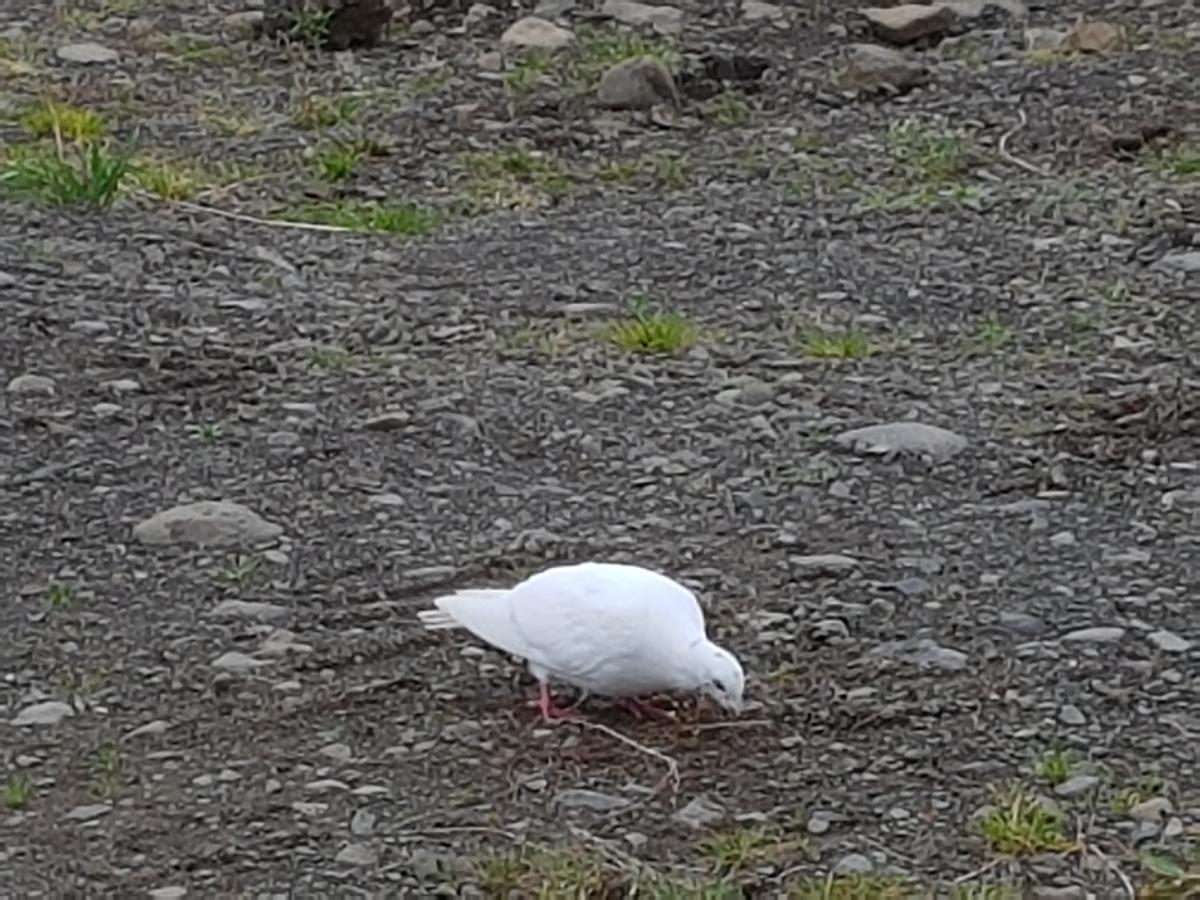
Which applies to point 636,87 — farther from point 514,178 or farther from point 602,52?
point 514,178

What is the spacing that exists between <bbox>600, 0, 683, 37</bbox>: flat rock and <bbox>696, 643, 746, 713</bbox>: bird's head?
4.83 metres

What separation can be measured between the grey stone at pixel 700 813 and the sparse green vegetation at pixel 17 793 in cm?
88

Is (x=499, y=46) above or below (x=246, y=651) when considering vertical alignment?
below

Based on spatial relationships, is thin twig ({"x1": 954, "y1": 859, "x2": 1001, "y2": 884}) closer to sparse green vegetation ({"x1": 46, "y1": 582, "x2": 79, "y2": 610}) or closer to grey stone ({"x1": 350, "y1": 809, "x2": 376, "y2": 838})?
grey stone ({"x1": 350, "y1": 809, "x2": 376, "y2": 838})

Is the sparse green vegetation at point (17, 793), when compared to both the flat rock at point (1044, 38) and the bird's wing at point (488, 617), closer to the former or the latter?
the bird's wing at point (488, 617)

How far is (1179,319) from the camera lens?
18.5ft

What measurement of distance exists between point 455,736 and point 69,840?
571mm

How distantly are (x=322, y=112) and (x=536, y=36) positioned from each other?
103 centimetres

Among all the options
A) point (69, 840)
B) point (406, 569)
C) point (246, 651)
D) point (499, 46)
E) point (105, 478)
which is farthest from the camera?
point (499, 46)

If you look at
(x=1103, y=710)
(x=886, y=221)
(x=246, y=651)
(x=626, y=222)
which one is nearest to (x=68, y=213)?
(x=626, y=222)

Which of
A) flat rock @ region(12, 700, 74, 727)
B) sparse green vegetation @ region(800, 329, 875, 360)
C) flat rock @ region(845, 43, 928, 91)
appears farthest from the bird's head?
flat rock @ region(845, 43, 928, 91)

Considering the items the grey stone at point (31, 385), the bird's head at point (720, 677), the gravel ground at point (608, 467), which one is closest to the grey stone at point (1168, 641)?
the gravel ground at point (608, 467)

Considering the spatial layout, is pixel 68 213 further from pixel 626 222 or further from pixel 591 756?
pixel 591 756

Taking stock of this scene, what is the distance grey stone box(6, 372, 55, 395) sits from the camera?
5.25m
